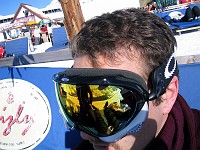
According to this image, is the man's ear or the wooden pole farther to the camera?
the wooden pole

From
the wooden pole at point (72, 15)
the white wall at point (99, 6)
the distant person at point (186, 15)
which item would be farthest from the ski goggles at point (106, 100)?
the white wall at point (99, 6)

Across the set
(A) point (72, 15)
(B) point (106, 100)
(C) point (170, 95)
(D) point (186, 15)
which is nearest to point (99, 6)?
(D) point (186, 15)

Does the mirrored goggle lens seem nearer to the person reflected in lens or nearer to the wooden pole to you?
the person reflected in lens

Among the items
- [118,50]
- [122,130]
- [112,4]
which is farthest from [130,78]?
[112,4]

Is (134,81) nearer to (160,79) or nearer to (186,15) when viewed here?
(160,79)

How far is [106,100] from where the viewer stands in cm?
124

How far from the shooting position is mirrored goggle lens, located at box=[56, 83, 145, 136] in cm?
122

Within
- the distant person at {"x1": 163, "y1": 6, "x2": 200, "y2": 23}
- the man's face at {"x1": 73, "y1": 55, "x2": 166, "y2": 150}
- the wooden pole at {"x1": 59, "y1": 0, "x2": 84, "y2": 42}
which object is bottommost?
the distant person at {"x1": 163, "y1": 6, "x2": 200, "y2": 23}

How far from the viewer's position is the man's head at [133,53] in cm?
121

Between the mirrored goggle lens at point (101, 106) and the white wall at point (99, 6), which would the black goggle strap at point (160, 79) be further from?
the white wall at point (99, 6)

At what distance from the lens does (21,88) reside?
2.92 meters

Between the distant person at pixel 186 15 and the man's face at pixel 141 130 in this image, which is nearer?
the man's face at pixel 141 130

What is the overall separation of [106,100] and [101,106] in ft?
0.14

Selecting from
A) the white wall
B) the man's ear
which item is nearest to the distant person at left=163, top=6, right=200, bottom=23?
the white wall
